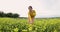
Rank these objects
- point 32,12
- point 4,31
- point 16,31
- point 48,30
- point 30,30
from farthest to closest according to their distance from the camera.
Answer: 1. point 32,12
2. point 48,30
3. point 4,31
4. point 30,30
5. point 16,31

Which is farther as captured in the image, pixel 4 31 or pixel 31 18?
pixel 31 18

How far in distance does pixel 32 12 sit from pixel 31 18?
498mm

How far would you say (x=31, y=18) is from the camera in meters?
10.5

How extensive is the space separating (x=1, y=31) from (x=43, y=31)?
51.2 inches

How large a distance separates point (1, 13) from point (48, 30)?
22358 millimetres

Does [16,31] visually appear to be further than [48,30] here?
No

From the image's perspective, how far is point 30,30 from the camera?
6.05 metres

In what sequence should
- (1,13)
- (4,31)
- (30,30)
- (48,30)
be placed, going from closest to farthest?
(30,30) < (4,31) < (48,30) < (1,13)

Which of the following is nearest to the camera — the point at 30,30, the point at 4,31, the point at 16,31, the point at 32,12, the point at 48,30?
the point at 16,31

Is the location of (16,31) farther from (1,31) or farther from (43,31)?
(43,31)

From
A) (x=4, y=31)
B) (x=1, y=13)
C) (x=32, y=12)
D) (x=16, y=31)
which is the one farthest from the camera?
(x=1, y=13)

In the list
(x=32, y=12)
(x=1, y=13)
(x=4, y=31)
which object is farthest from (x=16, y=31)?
(x=1, y=13)

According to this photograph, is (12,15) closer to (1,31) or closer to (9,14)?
(9,14)

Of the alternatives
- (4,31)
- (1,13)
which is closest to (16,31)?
(4,31)
